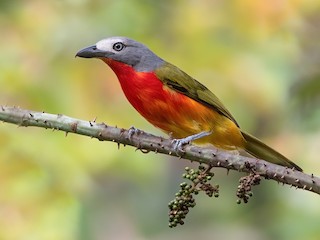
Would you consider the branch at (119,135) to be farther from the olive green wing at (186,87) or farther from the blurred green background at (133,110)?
the blurred green background at (133,110)

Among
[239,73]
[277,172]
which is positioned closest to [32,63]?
[239,73]

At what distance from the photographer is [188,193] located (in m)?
3.18

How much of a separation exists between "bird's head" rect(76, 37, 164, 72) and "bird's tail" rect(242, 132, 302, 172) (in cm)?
80

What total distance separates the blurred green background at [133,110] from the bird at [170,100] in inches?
29.9

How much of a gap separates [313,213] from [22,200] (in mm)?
2446

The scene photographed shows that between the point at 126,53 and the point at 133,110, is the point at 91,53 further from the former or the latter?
the point at 133,110

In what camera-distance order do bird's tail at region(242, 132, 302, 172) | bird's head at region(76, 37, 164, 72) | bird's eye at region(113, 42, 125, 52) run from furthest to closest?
bird's eye at region(113, 42, 125, 52)
bird's head at region(76, 37, 164, 72)
bird's tail at region(242, 132, 302, 172)

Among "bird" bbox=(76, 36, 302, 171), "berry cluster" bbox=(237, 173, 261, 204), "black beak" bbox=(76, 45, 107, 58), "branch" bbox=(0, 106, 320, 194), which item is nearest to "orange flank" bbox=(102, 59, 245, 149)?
"bird" bbox=(76, 36, 302, 171)

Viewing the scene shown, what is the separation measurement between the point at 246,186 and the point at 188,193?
255mm

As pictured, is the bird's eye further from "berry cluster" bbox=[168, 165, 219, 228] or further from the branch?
"berry cluster" bbox=[168, 165, 219, 228]

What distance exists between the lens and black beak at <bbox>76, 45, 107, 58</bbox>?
14.8ft

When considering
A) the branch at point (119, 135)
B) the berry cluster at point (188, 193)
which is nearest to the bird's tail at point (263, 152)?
the branch at point (119, 135)

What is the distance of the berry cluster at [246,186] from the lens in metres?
3.12

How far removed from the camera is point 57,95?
6.45m
